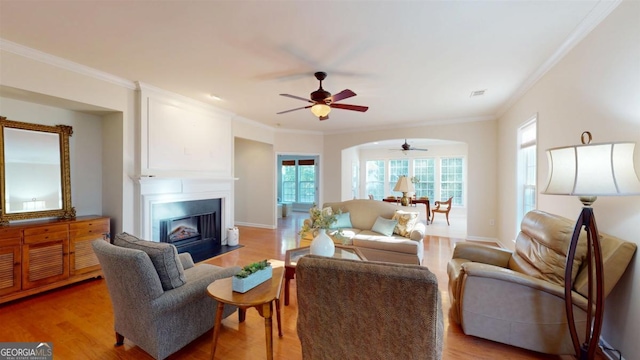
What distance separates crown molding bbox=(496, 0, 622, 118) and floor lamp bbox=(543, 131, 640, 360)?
122 centimetres

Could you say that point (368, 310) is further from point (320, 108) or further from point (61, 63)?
point (61, 63)

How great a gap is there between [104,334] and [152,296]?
101 cm

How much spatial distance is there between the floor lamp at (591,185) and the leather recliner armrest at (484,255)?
0.92 meters

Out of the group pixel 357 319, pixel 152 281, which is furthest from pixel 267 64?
pixel 357 319

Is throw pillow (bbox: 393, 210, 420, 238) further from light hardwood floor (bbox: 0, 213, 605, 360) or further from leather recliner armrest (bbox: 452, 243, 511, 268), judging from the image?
leather recliner armrest (bbox: 452, 243, 511, 268)

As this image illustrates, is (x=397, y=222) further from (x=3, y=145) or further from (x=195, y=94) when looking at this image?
(x=3, y=145)

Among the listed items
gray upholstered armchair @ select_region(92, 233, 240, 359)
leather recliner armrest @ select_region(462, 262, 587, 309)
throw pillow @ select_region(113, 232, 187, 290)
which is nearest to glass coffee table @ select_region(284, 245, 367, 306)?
gray upholstered armchair @ select_region(92, 233, 240, 359)

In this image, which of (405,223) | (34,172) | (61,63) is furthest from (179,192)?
(405,223)

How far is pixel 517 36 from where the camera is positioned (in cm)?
238

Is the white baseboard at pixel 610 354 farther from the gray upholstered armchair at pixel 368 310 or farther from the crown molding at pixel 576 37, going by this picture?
the crown molding at pixel 576 37

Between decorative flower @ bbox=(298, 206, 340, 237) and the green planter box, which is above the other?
decorative flower @ bbox=(298, 206, 340, 237)

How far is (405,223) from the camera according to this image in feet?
13.4

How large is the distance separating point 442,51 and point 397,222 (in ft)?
8.28

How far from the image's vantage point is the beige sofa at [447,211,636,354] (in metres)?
1.80
